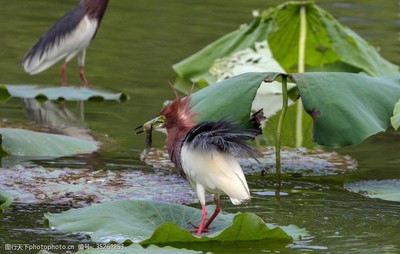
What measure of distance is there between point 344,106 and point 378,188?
22.4 inches

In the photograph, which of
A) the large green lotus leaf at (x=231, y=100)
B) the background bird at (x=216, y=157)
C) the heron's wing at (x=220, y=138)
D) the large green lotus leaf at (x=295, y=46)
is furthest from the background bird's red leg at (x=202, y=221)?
the large green lotus leaf at (x=295, y=46)

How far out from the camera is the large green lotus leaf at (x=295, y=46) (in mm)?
9078

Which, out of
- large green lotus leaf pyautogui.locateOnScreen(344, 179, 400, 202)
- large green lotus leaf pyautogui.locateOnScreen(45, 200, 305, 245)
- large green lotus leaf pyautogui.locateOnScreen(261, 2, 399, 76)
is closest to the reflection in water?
large green lotus leaf pyautogui.locateOnScreen(261, 2, 399, 76)

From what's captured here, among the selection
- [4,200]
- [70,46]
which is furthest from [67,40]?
[4,200]

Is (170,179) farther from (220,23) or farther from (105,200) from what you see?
(220,23)

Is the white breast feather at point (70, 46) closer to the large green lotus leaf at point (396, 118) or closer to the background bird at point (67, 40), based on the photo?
the background bird at point (67, 40)

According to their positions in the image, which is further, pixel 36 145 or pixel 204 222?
pixel 36 145

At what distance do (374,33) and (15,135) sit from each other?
624 centimetres

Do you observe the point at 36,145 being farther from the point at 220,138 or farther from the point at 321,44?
the point at 321,44

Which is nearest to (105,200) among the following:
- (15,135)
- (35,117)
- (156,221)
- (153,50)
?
(156,221)

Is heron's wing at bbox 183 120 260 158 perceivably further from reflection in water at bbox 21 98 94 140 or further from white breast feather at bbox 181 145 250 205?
reflection in water at bbox 21 98 94 140

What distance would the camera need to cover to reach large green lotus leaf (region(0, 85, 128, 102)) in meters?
8.62

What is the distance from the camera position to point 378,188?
19.9 feet

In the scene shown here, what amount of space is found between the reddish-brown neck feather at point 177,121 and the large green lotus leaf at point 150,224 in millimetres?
A: 283
